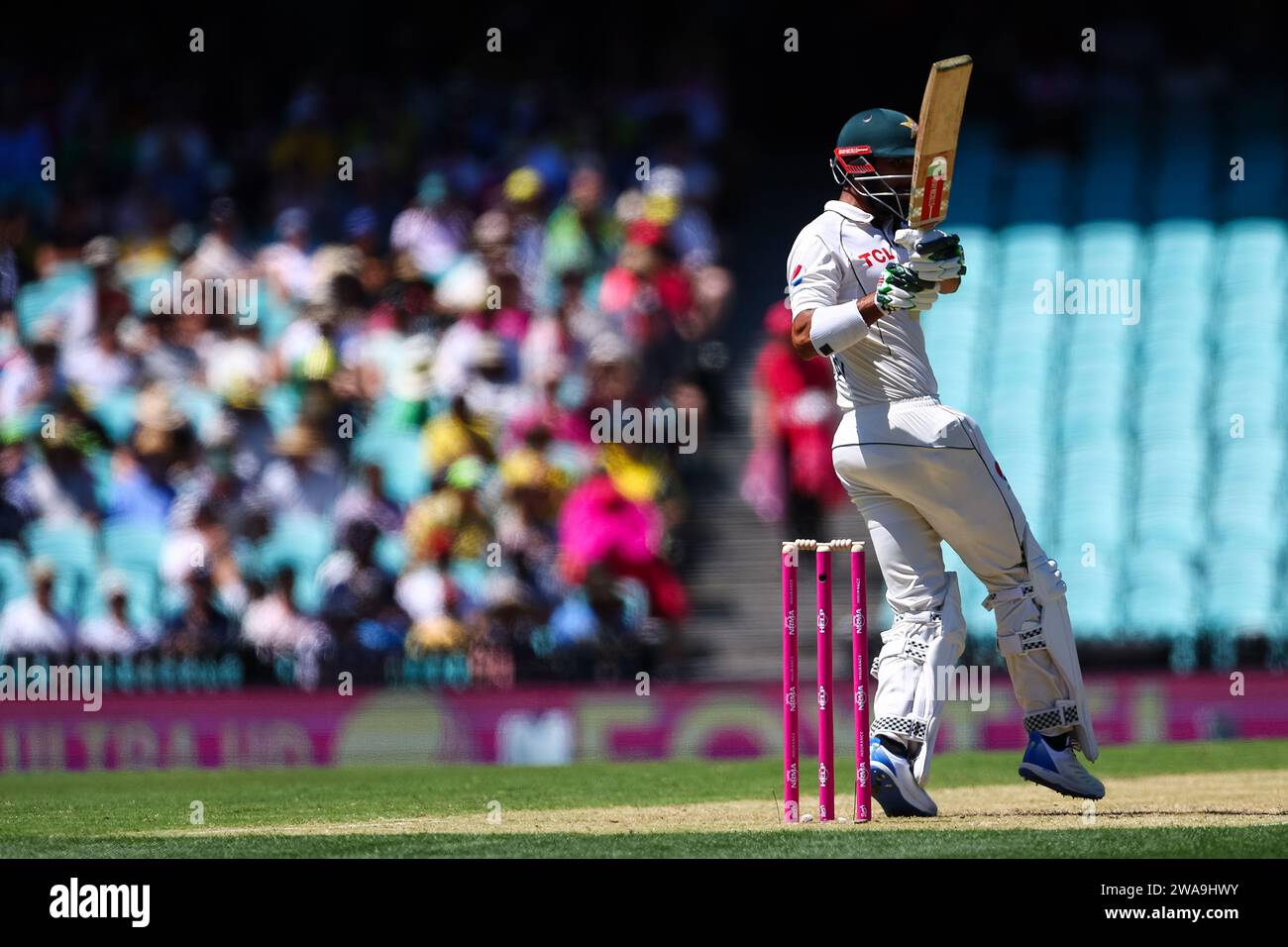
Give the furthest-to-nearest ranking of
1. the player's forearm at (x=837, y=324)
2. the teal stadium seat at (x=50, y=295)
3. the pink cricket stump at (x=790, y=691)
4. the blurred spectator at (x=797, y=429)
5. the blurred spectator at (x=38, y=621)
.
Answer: the teal stadium seat at (x=50, y=295), the blurred spectator at (x=797, y=429), the blurred spectator at (x=38, y=621), the pink cricket stump at (x=790, y=691), the player's forearm at (x=837, y=324)

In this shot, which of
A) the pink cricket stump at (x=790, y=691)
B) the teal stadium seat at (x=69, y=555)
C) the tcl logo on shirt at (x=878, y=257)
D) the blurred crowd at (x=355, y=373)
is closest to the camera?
the pink cricket stump at (x=790, y=691)

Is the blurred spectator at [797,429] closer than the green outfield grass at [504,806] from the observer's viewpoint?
No

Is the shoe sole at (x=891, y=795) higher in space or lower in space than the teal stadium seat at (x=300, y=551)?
lower

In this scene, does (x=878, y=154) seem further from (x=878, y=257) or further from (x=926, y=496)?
(x=926, y=496)

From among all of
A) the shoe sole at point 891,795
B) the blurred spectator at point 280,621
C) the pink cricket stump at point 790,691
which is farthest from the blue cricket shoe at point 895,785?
the blurred spectator at point 280,621

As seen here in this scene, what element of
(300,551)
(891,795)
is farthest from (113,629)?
(891,795)

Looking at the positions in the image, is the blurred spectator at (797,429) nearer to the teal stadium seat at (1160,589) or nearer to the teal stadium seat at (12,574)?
the teal stadium seat at (1160,589)

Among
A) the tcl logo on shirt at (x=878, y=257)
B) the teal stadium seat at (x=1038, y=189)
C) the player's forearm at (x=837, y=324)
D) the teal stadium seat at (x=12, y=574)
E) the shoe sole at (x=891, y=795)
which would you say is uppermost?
the teal stadium seat at (x=1038, y=189)
